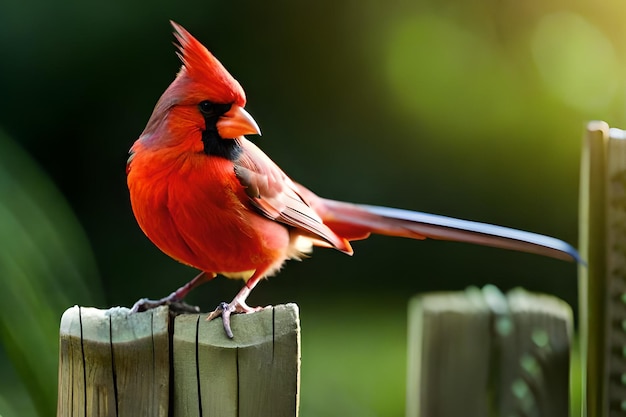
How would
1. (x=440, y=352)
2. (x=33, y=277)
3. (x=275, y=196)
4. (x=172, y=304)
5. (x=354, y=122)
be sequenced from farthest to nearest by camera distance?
1. (x=354, y=122)
2. (x=33, y=277)
3. (x=275, y=196)
4. (x=172, y=304)
5. (x=440, y=352)

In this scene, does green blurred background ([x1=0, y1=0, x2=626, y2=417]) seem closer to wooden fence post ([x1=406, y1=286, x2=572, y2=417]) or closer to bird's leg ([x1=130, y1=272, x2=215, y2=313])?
bird's leg ([x1=130, y1=272, x2=215, y2=313])

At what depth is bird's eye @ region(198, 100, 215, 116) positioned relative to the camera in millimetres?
1535

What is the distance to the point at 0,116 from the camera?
3348mm

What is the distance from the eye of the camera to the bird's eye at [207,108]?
5.04 feet

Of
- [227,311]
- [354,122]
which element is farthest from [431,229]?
[354,122]

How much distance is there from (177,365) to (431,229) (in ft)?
2.51

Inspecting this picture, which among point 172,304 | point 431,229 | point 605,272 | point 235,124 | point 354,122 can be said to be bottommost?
point 172,304

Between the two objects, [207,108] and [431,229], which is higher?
[207,108]

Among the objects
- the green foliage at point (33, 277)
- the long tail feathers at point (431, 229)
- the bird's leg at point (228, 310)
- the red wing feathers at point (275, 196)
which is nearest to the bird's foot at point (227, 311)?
the bird's leg at point (228, 310)

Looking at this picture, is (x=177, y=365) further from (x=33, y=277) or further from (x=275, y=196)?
(x=33, y=277)

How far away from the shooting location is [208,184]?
5.06ft

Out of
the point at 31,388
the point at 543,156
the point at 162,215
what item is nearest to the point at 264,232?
the point at 162,215

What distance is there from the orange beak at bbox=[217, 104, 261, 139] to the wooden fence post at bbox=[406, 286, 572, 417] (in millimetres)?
455

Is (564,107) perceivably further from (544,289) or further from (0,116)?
(0,116)
